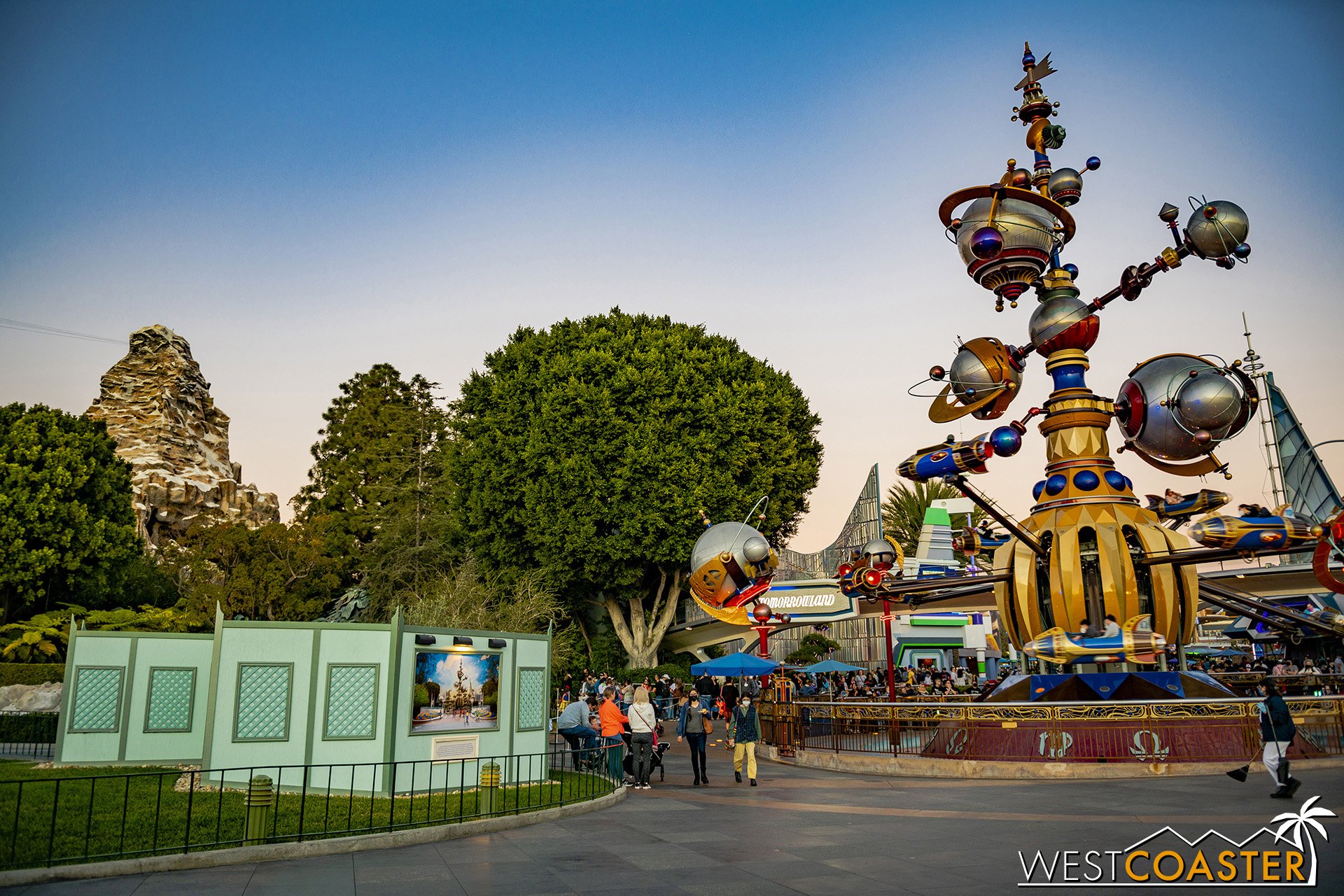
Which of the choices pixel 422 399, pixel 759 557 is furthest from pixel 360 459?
pixel 759 557

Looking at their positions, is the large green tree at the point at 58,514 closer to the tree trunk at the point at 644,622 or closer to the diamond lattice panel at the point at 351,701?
the tree trunk at the point at 644,622

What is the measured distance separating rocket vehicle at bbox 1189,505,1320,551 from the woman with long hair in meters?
11.0

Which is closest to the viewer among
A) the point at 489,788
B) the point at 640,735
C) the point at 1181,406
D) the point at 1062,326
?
the point at 489,788

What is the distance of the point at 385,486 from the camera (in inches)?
1858

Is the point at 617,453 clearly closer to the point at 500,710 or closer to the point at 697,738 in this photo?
the point at 697,738

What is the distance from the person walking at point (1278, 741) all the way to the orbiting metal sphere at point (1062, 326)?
30.8 feet

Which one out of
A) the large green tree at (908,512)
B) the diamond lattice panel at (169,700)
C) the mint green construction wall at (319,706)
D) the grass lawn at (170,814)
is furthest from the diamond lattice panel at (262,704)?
the large green tree at (908,512)

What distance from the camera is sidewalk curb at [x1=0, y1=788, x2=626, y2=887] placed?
7.72m

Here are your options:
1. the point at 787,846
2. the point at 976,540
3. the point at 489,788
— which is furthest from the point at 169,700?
the point at 976,540

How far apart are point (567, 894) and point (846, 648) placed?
5499 centimetres

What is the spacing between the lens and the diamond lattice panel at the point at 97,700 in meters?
16.8

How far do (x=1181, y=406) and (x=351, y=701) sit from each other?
1668 centimetres

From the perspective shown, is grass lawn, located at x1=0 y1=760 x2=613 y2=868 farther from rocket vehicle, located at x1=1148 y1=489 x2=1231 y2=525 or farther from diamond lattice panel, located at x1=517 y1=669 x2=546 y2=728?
rocket vehicle, located at x1=1148 y1=489 x2=1231 y2=525

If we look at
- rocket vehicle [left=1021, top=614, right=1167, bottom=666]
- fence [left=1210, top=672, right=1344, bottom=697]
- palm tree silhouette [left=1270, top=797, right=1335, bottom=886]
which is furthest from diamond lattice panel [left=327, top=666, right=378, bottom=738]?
fence [left=1210, top=672, right=1344, bottom=697]
